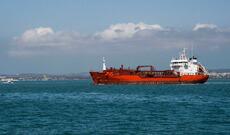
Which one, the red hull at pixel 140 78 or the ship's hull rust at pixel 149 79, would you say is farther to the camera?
the ship's hull rust at pixel 149 79

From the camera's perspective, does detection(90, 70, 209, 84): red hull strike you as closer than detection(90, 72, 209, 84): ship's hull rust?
Yes

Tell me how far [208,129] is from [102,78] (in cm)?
11252

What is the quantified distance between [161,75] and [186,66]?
7821 millimetres

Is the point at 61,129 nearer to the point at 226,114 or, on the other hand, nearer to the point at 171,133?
the point at 171,133

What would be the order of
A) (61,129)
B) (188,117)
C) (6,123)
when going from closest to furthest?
(61,129)
(6,123)
(188,117)

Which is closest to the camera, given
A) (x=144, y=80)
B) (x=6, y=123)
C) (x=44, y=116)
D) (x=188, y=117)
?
(x=6, y=123)

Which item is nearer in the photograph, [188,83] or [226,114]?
[226,114]

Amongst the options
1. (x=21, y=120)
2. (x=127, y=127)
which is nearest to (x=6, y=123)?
(x=21, y=120)

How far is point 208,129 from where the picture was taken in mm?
35594

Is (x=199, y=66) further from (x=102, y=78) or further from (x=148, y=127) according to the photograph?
(x=148, y=127)

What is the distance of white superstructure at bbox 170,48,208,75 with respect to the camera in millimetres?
146625

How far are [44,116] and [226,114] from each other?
16987mm

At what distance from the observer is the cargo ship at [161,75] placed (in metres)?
144

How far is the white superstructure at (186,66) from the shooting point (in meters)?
147
